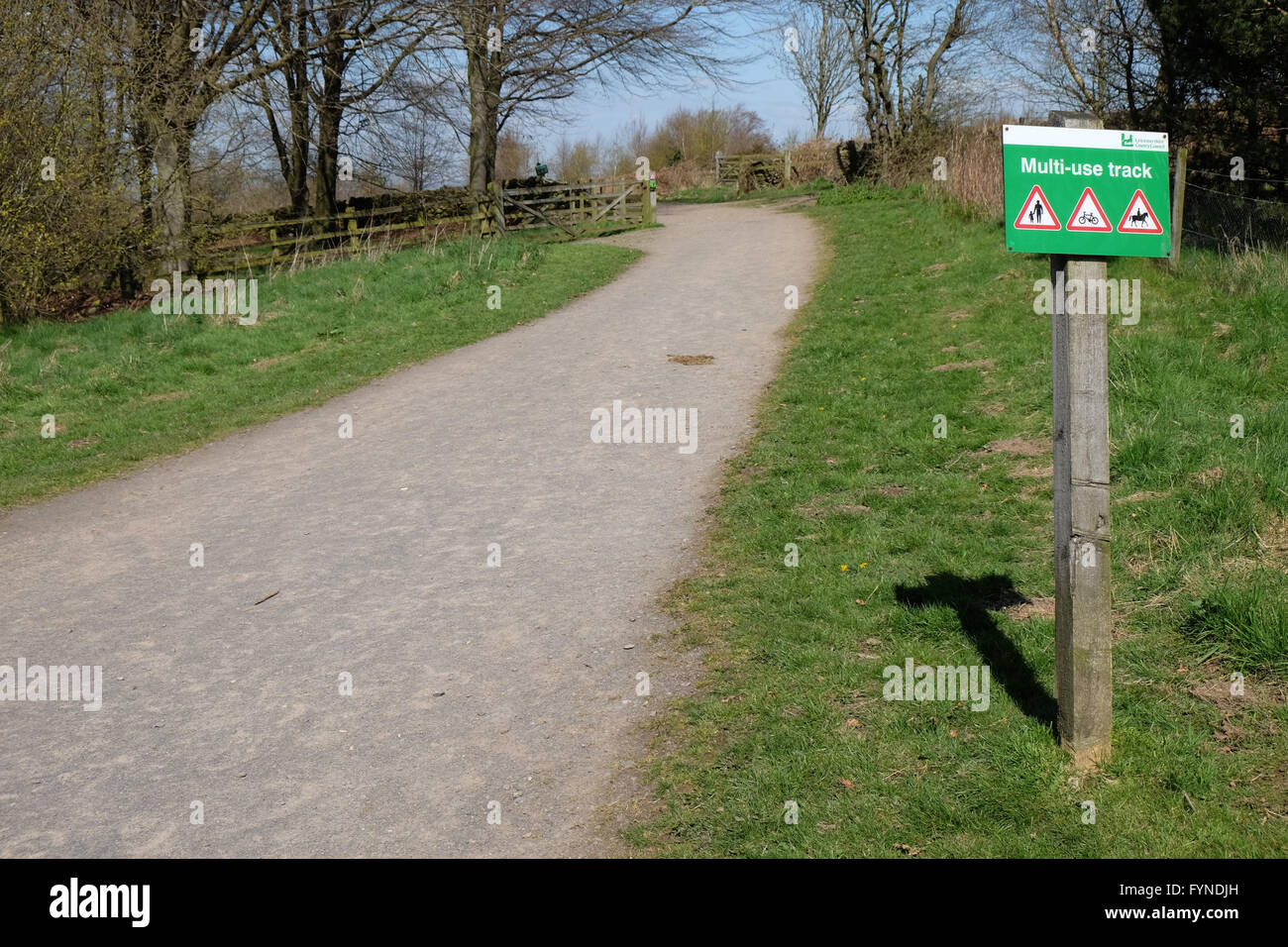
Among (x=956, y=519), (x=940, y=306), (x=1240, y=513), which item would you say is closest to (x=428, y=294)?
(x=940, y=306)

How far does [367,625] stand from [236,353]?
365 inches

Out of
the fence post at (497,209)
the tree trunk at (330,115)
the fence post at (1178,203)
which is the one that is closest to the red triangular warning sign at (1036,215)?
the fence post at (1178,203)

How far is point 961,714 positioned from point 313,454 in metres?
7.17

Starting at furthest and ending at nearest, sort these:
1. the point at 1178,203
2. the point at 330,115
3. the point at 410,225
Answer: the point at 410,225
the point at 330,115
the point at 1178,203

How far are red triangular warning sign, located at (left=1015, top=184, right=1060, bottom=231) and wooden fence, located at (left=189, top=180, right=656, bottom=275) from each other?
720 inches

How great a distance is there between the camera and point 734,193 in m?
37.9

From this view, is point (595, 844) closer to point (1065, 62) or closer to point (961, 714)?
point (961, 714)

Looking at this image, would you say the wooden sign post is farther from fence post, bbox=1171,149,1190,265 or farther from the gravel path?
fence post, bbox=1171,149,1190,265

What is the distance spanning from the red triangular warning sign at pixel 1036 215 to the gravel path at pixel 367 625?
2750 mm

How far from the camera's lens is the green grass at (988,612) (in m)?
4.00

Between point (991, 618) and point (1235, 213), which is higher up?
point (1235, 213)

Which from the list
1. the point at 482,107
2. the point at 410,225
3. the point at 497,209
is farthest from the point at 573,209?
the point at 410,225

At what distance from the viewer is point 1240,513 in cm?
591

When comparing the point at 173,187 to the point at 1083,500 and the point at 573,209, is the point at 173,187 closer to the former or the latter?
the point at 573,209
